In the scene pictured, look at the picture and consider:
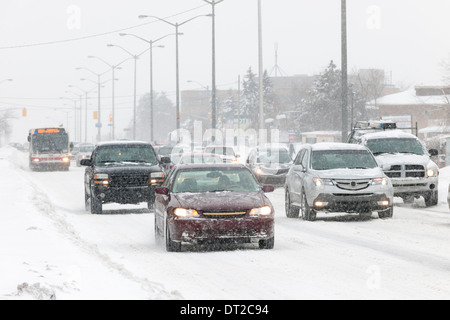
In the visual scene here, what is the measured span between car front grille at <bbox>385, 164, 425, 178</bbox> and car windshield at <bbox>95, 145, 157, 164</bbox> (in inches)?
246

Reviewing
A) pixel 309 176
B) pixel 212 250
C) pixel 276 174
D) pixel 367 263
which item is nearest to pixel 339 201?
pixel 309 176

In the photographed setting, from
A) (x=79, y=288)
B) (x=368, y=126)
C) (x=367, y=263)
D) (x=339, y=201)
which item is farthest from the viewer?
(x=368, y=126)

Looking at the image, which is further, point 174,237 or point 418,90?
point 418,90

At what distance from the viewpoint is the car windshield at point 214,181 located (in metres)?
15.5

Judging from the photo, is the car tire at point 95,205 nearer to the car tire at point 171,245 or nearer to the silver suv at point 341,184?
the silver suv at point 341,184

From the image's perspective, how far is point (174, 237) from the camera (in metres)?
14.6

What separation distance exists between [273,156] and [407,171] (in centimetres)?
1234

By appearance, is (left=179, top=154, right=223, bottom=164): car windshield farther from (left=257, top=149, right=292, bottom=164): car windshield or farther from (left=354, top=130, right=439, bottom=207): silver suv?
(left=354, top=130, right=439, bottom=207): silver suv

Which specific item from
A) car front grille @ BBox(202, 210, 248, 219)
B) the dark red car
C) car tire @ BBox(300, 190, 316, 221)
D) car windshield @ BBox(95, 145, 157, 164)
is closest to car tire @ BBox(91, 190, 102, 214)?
car windshield @ BBox(95, 145, 157, 164)

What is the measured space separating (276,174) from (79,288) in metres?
27.1

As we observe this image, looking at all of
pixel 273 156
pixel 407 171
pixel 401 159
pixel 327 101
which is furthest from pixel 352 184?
pixel 327 101

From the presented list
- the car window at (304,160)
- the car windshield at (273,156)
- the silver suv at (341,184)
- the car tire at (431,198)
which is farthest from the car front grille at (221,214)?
the car windshield at (273,156)

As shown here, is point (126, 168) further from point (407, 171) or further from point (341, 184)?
point (407, 171)

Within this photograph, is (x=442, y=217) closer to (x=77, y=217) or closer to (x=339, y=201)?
(x=339, y=201)
